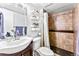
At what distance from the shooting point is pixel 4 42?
151 cm

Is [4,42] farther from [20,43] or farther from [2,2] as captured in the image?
[2,2]

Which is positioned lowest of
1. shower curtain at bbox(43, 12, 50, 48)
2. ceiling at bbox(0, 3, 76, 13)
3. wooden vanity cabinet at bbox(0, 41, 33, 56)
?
wooden vanity cabinet at bbox(0, 41, 33, 56)

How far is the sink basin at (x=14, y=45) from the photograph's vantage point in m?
→ 1.49

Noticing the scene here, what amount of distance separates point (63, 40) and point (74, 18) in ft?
1.10

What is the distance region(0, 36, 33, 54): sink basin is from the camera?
149 centimetres

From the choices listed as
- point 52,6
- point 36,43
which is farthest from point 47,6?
point 36,43

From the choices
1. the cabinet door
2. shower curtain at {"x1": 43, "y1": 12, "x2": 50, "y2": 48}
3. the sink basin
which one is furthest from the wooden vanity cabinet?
the cabinet door

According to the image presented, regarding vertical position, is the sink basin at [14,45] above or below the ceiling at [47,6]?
below

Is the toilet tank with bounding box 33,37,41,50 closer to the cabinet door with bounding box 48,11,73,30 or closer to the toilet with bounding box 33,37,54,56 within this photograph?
the toilet with bounding box 33,37,54,56

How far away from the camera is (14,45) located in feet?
5.02

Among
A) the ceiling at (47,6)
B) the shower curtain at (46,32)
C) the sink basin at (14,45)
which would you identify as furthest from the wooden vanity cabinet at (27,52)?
the ceiling at (47,6)

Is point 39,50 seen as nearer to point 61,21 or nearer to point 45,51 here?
point 45,51

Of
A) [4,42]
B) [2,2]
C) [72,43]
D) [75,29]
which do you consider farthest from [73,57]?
[2,2]

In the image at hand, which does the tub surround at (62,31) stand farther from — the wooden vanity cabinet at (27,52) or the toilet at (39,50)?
the wooden vanity cabinet at (27,52)
